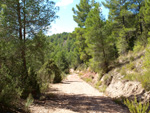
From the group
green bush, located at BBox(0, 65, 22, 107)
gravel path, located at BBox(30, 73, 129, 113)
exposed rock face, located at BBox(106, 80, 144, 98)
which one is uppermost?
green bush, located at BBox(0, 65, 22, 107)

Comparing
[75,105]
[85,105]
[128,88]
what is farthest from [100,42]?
[75,105]

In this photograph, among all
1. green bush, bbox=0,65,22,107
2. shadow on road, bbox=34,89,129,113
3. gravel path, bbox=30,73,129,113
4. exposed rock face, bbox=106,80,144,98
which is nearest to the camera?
green bush, bbox=0,65,22,107

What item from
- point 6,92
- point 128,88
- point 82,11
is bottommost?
point 128,88

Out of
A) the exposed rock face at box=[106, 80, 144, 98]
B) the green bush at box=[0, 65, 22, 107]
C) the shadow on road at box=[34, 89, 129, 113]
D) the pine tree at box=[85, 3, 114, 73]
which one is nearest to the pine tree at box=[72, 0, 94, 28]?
the pine tree at box=[85, 3, 114, 73]

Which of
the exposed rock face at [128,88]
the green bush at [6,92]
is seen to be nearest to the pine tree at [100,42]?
the exposed rock face at [128,88]

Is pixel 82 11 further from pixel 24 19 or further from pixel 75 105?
pixel 75 105

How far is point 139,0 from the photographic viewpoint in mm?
23469

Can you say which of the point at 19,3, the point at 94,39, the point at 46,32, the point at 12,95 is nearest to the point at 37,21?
the point at 46,32

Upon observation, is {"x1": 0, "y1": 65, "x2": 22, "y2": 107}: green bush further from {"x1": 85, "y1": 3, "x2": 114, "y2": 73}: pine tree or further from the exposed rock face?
{"x1": 85, "y1": 3, "x2": 114, "y2": 73}: pine tree

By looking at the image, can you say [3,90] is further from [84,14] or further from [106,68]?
[84,14]

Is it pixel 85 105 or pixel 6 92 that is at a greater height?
pixel 6 92

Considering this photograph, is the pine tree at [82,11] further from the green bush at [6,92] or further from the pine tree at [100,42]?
the green bush at [6,92]

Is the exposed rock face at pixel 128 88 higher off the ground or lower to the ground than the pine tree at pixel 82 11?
lower

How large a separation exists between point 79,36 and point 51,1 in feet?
74.7
